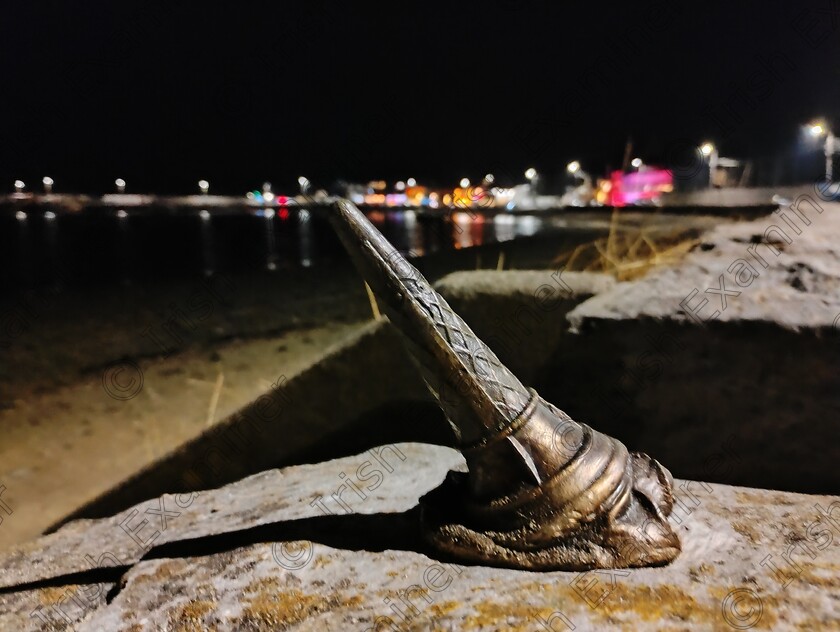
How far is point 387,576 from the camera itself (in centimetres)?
198

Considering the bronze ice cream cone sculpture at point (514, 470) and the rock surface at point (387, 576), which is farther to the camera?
the bronze ice cream cone sculpture at point (514, 470)

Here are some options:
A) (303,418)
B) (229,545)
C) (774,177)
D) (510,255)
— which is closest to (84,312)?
(303,418)

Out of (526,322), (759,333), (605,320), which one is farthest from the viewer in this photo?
(526,322)

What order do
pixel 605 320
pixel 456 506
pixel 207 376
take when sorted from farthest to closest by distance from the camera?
pixel 207 376
pixel 605 320
pixel 456 506

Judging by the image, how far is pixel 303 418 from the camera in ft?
20.3

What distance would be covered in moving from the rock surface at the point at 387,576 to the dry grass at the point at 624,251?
4257 mm

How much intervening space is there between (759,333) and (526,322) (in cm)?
235

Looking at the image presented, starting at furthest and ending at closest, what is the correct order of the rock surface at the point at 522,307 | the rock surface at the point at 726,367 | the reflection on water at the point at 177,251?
the reflection on water at the point at 177,251 < the rock surface at the point at 522,307 < the rock surface at the point at 726,367

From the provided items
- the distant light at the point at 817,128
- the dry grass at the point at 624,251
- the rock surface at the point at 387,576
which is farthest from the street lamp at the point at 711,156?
the rock surface at the point at 387,576

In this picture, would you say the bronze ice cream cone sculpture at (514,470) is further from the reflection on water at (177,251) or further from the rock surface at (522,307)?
the reflection on water at (177,251)

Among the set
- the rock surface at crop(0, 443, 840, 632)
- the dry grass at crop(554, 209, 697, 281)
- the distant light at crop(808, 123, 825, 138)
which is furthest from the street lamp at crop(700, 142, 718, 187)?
the rock surface at crop(0, 443, 840, 632)

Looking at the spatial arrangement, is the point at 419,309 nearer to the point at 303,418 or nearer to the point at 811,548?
the point at 811,548

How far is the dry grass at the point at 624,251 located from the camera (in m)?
6.80

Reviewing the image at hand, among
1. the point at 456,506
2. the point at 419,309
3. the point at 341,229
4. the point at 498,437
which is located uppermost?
the point at 341,229
